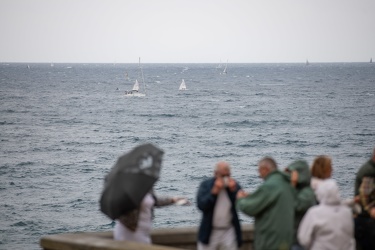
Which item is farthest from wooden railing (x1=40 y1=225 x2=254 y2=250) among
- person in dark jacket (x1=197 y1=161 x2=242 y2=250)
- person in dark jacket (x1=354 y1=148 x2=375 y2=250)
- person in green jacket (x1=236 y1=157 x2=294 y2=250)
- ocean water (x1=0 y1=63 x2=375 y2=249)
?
ocean water (x1=0 y1=63 x2=375 y2=249)

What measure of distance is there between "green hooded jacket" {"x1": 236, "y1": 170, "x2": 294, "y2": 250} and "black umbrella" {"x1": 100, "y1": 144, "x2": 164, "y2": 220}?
3.01 ft

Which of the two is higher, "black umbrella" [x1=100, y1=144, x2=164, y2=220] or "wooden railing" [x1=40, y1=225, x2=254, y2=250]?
"black umbrella" [x1=100, y1=144, x2=164, y2=220]

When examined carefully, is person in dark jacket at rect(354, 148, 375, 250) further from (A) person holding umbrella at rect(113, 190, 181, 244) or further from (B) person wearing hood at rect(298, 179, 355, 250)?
(A) person holding umbrella at rect(113, 190, 181, 244)

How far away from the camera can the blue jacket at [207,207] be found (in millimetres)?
6645

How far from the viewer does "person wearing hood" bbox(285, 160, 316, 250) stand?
6.71 m

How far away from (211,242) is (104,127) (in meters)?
79.9

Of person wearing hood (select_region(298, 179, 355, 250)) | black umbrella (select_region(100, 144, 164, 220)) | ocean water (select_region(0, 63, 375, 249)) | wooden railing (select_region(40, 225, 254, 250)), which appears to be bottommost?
ocean water (select_region(0, 63, 375, 249))

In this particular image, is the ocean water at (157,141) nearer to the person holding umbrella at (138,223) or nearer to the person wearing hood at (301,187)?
the person holding umbrella at (138,223)

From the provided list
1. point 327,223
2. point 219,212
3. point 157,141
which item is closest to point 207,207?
point 219,212

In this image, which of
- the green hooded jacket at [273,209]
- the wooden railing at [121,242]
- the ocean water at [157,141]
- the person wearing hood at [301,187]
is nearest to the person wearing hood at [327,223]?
the green hooded jacket at [273,209]

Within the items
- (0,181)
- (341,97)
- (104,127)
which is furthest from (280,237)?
(341,97)

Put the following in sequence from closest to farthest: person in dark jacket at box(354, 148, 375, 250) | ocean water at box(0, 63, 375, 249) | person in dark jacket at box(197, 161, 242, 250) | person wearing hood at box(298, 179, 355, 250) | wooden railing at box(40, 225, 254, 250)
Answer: wooden railing at box(40, 225, 254, 250)
person wearing hood at box(298, 179, 355, 250)
person in dark jacket at box(197, 161, 242, 250)
person in dark jacket at box(354, 148, 375, 250)
ocean water at box(0, 63, 375, 249)

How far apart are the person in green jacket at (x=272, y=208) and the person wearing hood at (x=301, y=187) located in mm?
279

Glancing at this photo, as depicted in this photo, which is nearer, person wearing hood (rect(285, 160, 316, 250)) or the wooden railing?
the wooden railing
